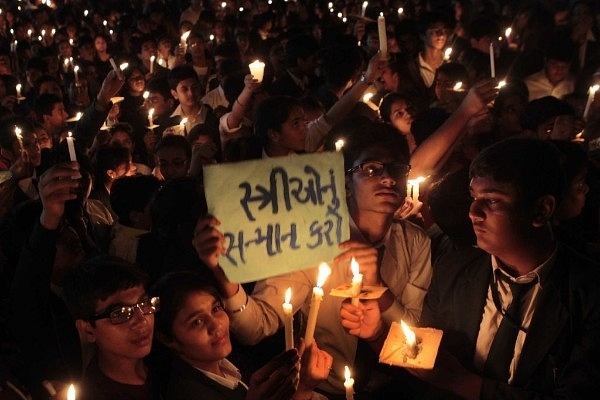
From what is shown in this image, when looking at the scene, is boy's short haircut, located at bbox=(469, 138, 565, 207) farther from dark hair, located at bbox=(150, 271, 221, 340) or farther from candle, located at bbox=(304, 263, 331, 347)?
dark hair, located at bbox=(150, 271, 221, 340)

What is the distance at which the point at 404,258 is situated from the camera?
9.27 ft

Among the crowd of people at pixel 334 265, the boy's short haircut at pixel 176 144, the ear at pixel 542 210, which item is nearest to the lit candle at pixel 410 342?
the crowd of people at pixel 334 265

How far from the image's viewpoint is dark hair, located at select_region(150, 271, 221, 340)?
2.51 metres

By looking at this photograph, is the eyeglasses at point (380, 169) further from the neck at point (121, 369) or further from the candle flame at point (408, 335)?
the neck at point (121, 369)

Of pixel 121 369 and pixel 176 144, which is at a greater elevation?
pixel 176 144

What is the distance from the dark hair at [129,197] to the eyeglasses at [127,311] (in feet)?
4.45

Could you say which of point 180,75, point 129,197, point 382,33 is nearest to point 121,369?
point 129,197

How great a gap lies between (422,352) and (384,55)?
3.22 meters

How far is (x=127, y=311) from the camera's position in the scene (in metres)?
2.48

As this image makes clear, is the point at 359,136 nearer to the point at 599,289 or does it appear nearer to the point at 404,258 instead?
the point at 404,258

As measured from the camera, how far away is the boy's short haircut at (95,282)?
2496 mm

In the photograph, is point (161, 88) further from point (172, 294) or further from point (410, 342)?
point (410, 342)

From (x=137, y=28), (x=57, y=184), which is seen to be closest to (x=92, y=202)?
(x=57, y=184)

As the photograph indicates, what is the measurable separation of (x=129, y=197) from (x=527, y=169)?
94.5 inches
